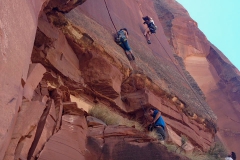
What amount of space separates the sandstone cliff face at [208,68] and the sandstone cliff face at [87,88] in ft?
21.0

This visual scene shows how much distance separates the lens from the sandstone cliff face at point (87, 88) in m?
5.10

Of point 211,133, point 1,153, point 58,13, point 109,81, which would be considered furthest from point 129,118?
point 1,153

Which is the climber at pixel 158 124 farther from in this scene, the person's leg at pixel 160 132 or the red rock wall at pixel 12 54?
the red rock wall at pixel 12 54

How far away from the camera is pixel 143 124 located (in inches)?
386

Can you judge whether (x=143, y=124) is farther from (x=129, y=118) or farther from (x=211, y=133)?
(x=211, y=133)

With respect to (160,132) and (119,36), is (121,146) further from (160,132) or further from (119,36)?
(119,36)

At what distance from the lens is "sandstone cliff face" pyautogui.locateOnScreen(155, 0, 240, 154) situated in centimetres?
2136

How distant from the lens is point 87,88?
8789mm

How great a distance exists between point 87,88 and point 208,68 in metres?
15.3

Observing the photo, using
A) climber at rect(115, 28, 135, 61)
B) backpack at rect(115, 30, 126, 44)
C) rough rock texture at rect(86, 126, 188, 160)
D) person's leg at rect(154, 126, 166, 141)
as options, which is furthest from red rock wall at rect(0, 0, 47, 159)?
backpack at rect(115, 30, 126, 44)

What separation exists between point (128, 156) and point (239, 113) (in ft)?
55.7

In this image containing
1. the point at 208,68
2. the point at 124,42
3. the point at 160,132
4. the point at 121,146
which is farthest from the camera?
the point at 208,68

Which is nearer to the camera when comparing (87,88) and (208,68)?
(87,88)

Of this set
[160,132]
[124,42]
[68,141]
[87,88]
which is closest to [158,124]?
[160,132]
